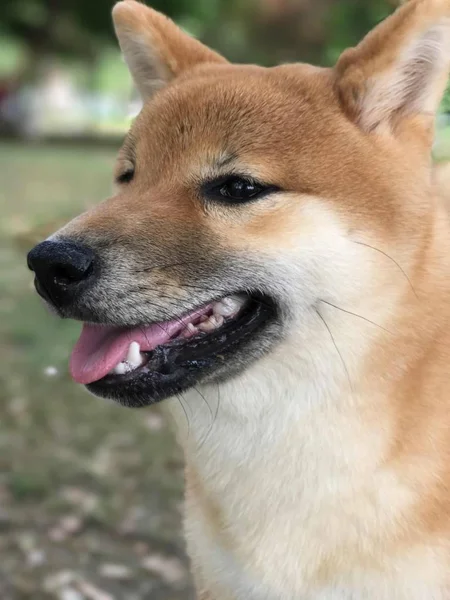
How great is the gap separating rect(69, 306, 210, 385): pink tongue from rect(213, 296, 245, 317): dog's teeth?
30 mm

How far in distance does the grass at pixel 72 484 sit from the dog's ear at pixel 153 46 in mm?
799

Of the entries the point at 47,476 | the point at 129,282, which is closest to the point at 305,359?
the point at 129,282

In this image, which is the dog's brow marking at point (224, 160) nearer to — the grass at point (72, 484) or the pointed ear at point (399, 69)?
the pointed ear at point (399, 69)

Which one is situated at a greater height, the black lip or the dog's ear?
the dog's ear

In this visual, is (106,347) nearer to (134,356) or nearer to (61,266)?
(134,356)

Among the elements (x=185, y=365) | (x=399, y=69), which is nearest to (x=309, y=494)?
(x=185, y=365)

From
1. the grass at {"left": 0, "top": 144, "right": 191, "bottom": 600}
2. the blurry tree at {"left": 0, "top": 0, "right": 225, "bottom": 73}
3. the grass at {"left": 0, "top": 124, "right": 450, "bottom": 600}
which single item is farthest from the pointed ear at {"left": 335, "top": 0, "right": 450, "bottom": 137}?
the blurry tree at {"left": 0, "top": 0, "right": 225, "bottom": 73}

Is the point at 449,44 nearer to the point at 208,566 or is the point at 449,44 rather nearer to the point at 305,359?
the point at 305,359

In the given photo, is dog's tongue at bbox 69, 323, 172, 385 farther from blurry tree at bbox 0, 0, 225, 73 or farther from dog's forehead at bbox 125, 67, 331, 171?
blurry tree at bbox 0, 0, 225, 73

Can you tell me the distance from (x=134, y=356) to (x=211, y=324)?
0.20m

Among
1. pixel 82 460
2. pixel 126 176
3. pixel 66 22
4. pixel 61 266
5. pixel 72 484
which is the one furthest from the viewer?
pixel 66 22

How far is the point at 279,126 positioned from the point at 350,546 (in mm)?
1027

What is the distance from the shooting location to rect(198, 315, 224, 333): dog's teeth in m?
1.66

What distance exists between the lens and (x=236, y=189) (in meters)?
1.69
